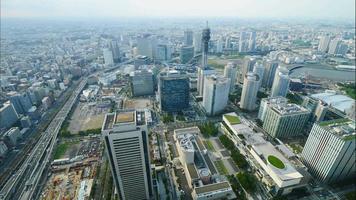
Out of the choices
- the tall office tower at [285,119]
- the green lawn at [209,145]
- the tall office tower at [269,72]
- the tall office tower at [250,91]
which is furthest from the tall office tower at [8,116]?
the tall office tower at [269,72]

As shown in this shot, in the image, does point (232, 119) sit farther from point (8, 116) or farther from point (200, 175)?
point (8, 116)

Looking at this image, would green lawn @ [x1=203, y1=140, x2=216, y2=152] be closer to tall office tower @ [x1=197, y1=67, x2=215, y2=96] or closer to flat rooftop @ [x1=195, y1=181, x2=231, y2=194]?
flat rooftop @ [x1=195, y1=181, x2=231, y2=194]

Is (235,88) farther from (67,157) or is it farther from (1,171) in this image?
(1,171)

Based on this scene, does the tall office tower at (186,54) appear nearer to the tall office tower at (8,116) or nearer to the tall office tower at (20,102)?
the tall office tower at (20,102)

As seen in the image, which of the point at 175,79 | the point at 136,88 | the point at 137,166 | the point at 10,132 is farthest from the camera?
the point at 136,88

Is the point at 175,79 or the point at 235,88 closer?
the point at 175,79

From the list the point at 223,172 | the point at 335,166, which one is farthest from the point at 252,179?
the point at 335,166

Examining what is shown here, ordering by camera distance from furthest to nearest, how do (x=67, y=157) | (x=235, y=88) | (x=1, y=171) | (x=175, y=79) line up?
1. (x=235, y=88)
2. (x=175, y=79)
3. (x=67, y=157)
4. (x=1, y=171)

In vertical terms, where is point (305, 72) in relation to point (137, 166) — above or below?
below

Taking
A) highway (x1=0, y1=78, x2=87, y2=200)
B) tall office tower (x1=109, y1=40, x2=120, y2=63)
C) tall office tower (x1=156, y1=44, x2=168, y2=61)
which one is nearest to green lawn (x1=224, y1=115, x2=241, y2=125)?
highway (x1=0, y1=78, x2=87, y2=200)
